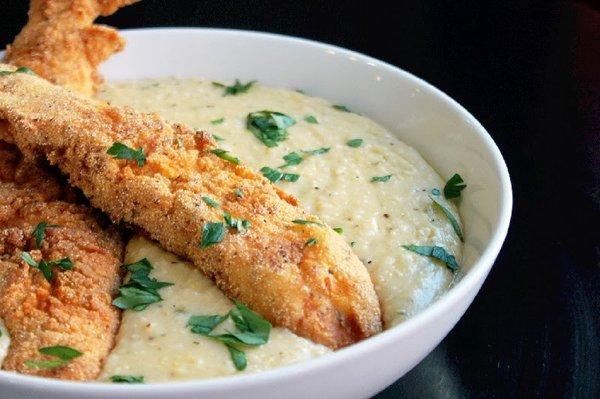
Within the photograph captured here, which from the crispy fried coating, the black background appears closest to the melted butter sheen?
the crispy fried coating

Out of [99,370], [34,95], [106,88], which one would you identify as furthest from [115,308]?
[106,88]

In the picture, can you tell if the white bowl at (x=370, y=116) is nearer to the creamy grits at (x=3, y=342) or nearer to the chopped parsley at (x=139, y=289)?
the creamy grits at (x=3, y=342)

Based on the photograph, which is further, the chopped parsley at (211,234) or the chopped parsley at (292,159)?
the chopped parsley at (292,159)

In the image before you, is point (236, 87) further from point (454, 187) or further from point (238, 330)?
point (238, 330)

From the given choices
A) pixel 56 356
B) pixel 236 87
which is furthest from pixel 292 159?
pixel 56 356

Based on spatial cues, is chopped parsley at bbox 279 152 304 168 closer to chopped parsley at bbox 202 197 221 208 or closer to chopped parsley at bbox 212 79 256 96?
chopped parsley at bbox 202 197 221 208

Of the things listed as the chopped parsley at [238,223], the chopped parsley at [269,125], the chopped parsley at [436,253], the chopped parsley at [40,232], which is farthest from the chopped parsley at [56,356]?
the chopped parsley at [269,125]
